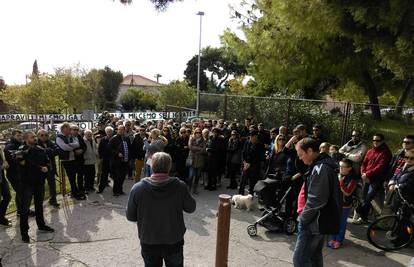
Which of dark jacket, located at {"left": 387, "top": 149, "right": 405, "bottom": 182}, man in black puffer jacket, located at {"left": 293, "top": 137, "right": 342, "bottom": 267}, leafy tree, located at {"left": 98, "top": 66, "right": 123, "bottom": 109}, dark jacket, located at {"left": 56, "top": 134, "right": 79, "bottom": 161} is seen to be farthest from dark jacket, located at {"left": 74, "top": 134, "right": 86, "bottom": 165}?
leafy tree, located at {"left": 98, "top": 66, "right": 123, "bottom": 109}

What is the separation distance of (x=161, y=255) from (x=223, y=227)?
0.79 meters

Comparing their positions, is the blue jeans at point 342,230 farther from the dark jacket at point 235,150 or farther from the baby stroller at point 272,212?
the dark jacket at point 235,150

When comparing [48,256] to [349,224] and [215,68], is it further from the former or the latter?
[215,68]

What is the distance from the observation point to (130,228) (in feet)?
23.4

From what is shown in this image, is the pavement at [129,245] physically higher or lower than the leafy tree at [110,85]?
lower

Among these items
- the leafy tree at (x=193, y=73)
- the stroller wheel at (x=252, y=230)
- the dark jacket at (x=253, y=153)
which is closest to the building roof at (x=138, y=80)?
the leafy tree at (x=193, y=73)

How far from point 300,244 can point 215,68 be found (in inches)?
2486

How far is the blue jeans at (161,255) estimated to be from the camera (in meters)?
3.94

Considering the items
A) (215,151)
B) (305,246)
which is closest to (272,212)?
(305,246)

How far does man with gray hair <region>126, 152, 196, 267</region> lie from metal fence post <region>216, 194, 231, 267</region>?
0.47 meters

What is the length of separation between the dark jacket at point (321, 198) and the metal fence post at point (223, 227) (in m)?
0.82

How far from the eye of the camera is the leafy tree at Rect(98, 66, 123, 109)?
60312 millimetres

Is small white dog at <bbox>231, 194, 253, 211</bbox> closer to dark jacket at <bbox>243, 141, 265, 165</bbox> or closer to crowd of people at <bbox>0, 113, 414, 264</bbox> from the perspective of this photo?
crowd of people at <bbox>0, 113, 414, 264</bbox>

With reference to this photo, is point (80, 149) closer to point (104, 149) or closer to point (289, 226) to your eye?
point (104, 149)
